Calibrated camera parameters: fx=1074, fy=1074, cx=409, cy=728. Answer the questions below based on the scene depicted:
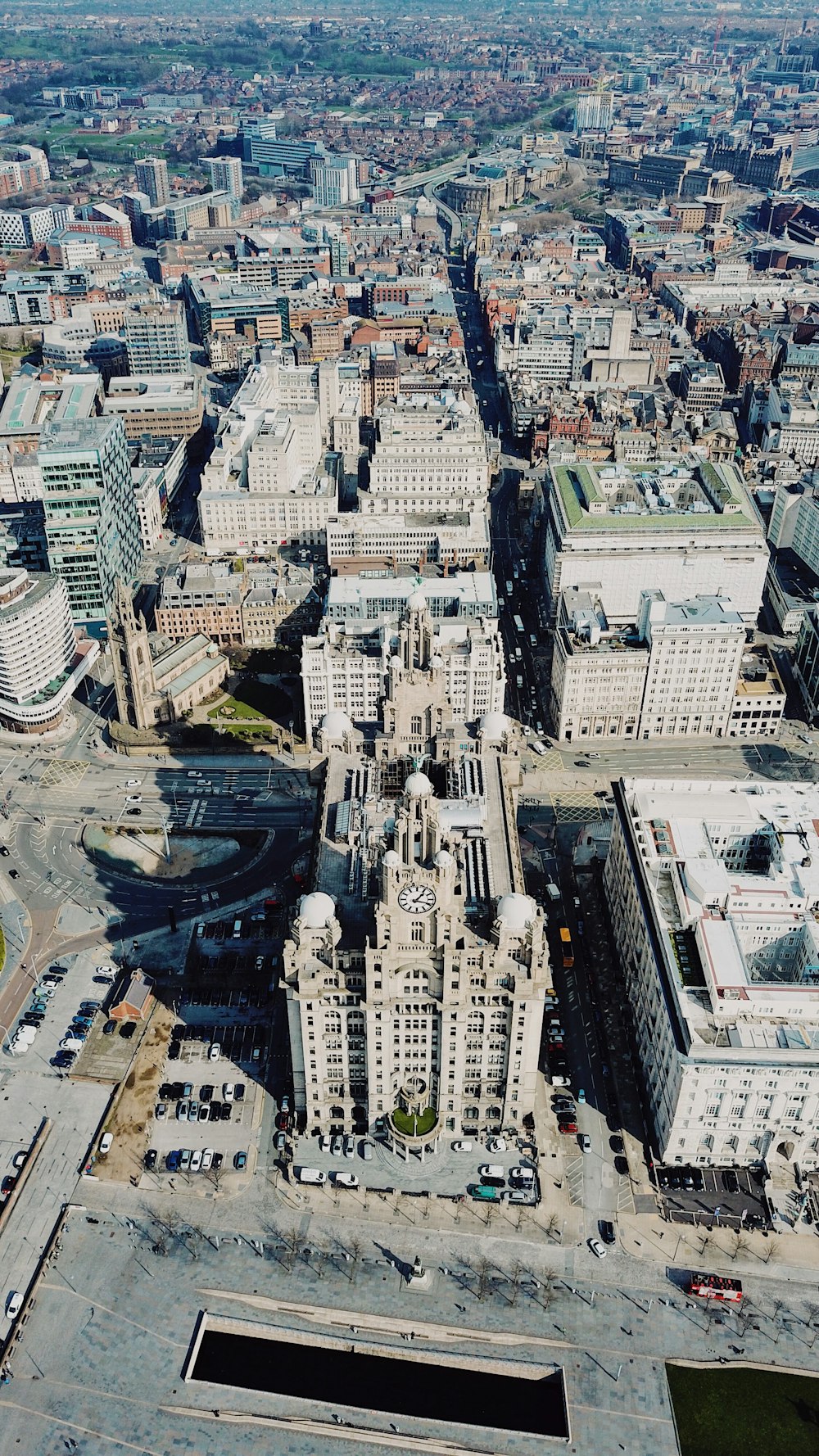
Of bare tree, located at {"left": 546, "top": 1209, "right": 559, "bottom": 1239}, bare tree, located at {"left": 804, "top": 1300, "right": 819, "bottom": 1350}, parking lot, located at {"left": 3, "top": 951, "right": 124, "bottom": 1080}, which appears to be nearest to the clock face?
bare tree, located at {"left": 546, "top": 1209, "right": 559, "bottom": 1239}

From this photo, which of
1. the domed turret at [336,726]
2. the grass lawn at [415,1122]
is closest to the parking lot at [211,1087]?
the grass lawn at [415,1122]

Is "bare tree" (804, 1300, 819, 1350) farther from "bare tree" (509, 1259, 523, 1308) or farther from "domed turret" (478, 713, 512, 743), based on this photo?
"domed turret" (478, 713, 512, 743)

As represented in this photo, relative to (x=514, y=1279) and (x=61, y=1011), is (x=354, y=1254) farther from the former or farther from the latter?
(x=61, y=1011)

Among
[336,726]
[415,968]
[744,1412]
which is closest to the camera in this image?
[744,1412]

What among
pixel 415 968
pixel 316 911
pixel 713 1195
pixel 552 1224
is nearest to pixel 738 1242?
pixel 713 1195

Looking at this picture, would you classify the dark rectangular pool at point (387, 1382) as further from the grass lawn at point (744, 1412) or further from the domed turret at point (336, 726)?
the domed turret at point (336, 726)
